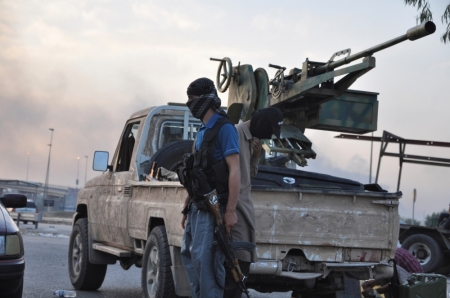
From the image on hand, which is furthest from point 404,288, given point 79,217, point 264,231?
point 79,217

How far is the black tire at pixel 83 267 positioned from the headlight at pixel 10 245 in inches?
137

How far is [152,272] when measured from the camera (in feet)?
26.0

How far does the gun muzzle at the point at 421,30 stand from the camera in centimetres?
838

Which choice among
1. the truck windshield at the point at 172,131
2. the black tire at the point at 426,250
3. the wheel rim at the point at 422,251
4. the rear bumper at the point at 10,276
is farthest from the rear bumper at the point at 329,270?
the wheel rim at the point at 422,251

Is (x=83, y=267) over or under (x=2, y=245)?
under

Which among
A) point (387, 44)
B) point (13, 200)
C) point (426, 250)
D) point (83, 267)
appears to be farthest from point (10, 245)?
point (426, 250)

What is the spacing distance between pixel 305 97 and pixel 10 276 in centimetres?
486

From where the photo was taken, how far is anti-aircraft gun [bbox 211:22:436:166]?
32.1ft

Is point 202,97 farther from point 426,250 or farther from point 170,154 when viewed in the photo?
point 426,250

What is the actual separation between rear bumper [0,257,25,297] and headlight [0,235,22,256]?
0.07 meters

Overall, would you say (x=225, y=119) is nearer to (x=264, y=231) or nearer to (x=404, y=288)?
(x=264, y=231)

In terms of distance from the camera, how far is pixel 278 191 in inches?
275

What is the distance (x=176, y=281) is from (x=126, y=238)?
1.97 meters

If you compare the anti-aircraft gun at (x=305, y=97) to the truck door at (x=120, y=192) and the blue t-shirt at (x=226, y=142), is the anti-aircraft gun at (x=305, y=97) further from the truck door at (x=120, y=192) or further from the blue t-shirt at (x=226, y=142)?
the blue t-shirt at (x=226, y=142)
